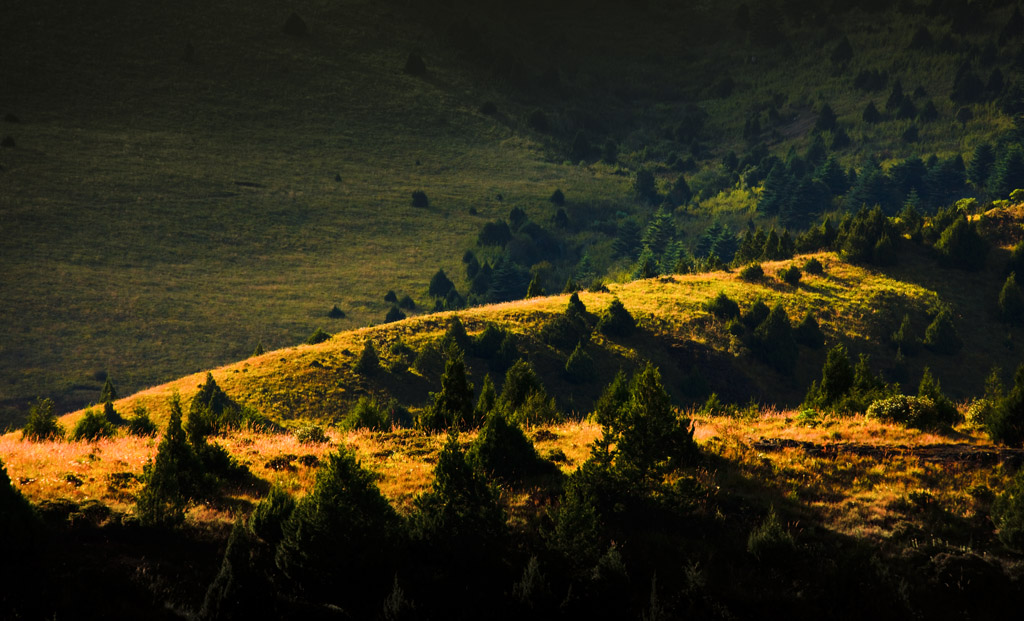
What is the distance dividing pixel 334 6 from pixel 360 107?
175ft

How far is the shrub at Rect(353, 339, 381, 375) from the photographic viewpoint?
53125 mm

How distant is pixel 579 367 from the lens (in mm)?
56031

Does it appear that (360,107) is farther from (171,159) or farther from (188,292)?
(188,292)

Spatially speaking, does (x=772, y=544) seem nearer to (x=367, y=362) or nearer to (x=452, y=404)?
(x=452, y=404)

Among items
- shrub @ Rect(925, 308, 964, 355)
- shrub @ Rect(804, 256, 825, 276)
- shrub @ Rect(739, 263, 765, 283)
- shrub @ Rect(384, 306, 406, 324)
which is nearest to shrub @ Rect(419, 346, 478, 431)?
shrub @ Rect(739, 263, 765, 283)

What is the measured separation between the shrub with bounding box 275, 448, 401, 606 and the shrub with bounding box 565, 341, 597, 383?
42.9m

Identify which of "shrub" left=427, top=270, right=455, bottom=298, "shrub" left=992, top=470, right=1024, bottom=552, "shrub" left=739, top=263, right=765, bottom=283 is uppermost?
"shrub" left=992, top=470, right=1024, bottom=552

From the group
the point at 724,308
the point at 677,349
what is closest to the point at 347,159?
the point at 724,308

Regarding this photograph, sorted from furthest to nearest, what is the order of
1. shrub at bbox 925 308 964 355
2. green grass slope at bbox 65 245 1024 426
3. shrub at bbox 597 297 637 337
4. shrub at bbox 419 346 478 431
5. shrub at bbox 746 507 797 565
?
shrub at bbox 925 308 964 355 < shrub at bbox 597 297 637 337 < green grass slope at bbox 65 245 1024 426 < shrub at bbox 419 346 478 431 < shrub at bbox 746 507 797 565

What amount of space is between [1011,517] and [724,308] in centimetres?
5201

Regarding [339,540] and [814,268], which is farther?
[814,268]

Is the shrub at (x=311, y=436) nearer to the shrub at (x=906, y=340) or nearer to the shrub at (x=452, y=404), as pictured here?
the shrub at (x=452, y=404)

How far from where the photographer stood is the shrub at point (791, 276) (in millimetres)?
71562

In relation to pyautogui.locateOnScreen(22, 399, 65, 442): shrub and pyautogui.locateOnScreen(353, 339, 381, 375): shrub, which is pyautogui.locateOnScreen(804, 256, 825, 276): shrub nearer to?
pyautogui.locateOnScreen(353, 339, 381, 375): shrub
